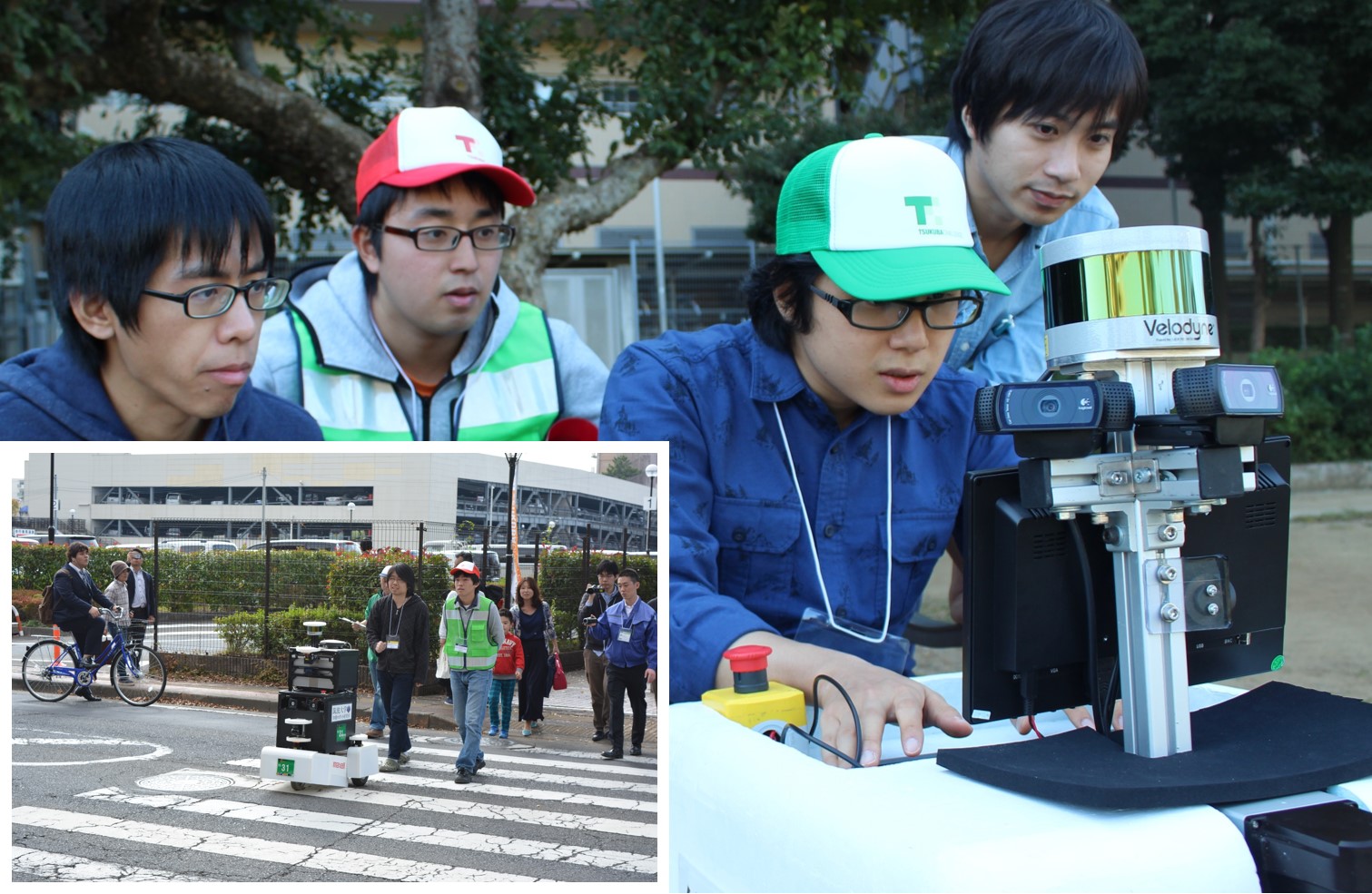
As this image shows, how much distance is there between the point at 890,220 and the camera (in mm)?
1722

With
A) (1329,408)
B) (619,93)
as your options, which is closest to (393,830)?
(619,93)

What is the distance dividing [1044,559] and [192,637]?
0.97 m

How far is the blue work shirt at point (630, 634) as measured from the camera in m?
1.37

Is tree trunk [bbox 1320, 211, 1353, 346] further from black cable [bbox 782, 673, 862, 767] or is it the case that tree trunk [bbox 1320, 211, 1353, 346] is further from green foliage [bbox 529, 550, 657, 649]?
green foliage [bbox 529, 550, 657, 649]

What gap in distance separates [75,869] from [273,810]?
201 mm

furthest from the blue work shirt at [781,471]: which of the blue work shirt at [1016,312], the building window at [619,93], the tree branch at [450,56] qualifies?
the building window at [619,93]

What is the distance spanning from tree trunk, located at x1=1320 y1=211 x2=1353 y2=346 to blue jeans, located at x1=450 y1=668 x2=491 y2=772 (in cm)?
1615

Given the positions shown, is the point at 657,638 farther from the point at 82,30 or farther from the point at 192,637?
the point at 82,30

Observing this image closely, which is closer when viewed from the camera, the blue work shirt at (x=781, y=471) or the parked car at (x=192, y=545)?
the parked car at (x=192, y=545)

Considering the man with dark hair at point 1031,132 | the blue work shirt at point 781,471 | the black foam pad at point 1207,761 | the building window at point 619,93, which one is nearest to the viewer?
the black foam pad at point 1207,761

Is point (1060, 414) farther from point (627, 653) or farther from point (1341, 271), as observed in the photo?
point (1341, 271)

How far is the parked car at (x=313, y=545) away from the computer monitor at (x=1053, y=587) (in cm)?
69

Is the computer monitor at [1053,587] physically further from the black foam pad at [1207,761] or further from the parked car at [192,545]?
the parked car at [192,545]

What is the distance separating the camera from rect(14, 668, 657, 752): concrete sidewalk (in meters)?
1.33
